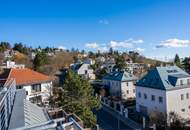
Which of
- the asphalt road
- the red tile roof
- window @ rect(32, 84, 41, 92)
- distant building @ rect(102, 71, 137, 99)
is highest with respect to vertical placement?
the red tile roof

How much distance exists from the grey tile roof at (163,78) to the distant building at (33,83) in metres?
13.9

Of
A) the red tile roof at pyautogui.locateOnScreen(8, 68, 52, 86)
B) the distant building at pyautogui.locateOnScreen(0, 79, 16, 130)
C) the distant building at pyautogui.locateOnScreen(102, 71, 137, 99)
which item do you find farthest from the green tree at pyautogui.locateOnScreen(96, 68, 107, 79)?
the distant building at pyautogui.locateOnScreen(0, 79, 16, 130)

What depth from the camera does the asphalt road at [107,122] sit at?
30750mm

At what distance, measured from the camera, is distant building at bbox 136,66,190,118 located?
32125mm

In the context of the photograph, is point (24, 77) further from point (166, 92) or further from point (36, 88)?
point (166, 92)

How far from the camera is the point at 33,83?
3284cm

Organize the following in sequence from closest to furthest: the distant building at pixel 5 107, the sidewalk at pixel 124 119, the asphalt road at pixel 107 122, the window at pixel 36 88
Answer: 1. the distant building at pixel 5 107
2. the asphalt road at pixel 107 122
3. the sidewalk at pixel 124 119
4. the window at pixel 36 88

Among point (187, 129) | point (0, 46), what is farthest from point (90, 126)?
point (0, 46)

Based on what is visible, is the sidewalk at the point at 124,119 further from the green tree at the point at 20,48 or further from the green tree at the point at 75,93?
the green tree at the point at 20,48

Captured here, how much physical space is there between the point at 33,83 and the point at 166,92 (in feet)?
57.2

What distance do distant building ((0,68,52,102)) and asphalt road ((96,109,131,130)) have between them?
820cm

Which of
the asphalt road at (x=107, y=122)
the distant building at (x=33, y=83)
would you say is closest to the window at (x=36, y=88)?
the distant building at (x=33, y=83)

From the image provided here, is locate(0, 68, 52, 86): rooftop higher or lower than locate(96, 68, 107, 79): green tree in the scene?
higher

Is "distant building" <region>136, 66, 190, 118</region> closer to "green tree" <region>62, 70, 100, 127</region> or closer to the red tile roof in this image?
"green tree" <region>62, 70, 100, 127</region>
